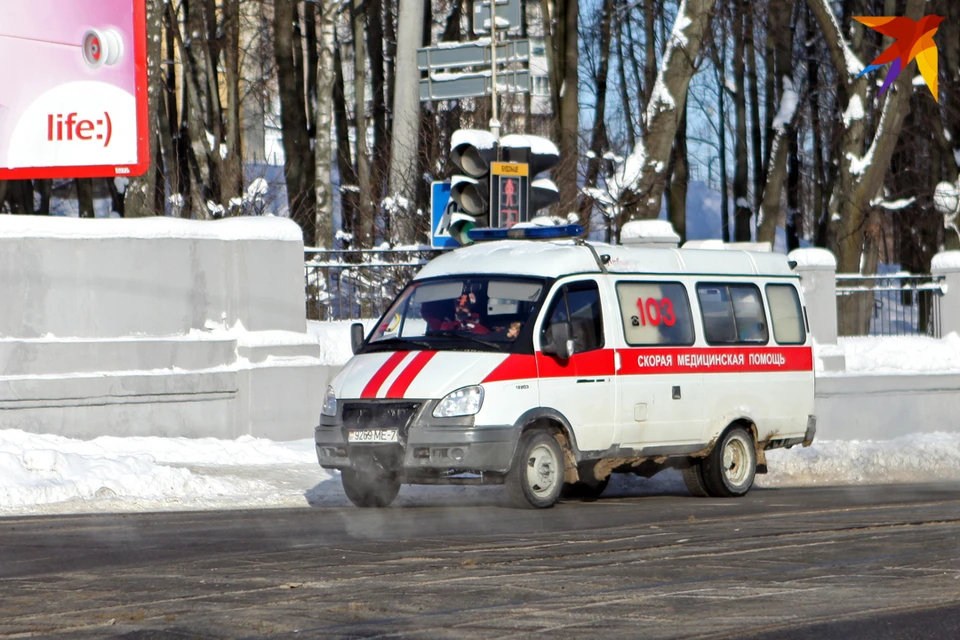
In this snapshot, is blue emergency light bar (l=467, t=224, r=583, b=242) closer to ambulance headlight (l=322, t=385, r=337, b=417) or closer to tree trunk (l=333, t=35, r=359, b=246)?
ambulance headlight (l=322, t=385, r=337, b=417)

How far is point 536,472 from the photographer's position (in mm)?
12219

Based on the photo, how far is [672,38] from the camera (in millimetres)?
23547

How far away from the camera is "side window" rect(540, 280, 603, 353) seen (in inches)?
498

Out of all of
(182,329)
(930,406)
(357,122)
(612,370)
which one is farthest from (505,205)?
(357,122)

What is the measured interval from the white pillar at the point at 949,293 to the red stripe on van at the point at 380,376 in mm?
13284

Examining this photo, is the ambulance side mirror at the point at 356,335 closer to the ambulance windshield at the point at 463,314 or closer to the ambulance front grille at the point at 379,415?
the ambulance windshield at the point at 463,314

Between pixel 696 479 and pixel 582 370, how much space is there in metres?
2.22

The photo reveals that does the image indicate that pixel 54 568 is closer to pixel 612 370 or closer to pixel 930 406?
pixel 612 370

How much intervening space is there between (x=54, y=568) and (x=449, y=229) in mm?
7475

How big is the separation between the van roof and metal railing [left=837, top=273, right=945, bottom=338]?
27.9ft

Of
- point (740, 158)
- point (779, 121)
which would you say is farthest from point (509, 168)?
point (740, 158)

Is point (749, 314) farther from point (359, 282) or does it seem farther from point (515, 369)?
point (359, 282)

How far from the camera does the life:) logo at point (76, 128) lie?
1966 cm

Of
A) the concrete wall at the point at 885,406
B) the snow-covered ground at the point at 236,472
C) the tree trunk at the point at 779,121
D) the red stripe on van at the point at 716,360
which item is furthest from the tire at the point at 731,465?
the tree trunk at the point at 779,121
